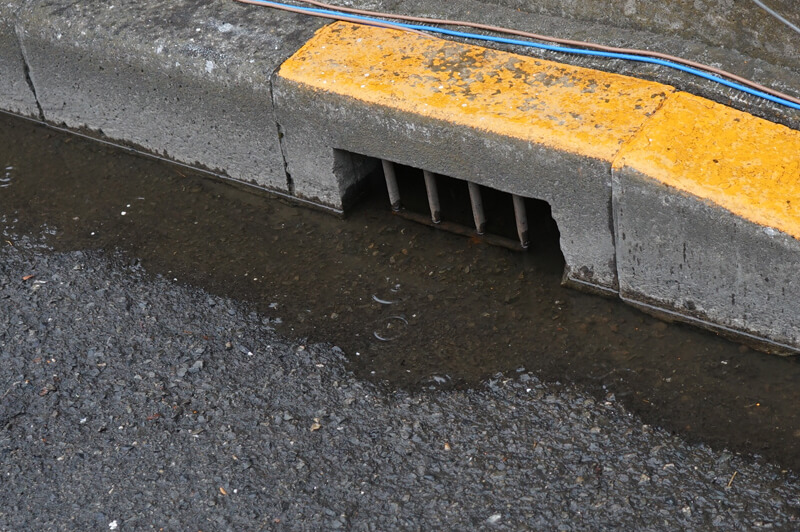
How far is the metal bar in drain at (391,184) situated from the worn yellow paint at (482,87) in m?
0.38

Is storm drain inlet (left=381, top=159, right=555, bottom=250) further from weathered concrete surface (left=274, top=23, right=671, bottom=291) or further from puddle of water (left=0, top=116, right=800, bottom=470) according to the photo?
weathered concrete surface (left=274, top=23, right=671, bottom=291)

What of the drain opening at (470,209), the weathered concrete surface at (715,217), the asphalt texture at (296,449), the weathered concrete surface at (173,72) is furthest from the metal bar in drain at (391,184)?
the weathered concrete surface at (715,217)

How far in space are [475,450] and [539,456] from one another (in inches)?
7.4

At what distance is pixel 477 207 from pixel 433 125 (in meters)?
0.43

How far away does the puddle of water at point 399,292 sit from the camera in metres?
2.95

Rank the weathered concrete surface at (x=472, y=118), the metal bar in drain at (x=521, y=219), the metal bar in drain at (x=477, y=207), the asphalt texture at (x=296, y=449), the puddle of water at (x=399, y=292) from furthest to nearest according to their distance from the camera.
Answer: the metal bar in drain at (x=477, y=207), the metal bar in drain at (x=521, y=219), the weathered concrete surface at (x=472, y=118), the puddle of water at (x=399, y=292), the asphalt texture at (x=296, y=449)

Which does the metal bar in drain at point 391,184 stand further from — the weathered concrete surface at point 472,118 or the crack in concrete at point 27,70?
the crack in concrete at point 27,70

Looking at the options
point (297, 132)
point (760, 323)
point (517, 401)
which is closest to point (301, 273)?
point (297, 132)

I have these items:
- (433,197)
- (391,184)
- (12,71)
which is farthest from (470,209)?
(12,71)

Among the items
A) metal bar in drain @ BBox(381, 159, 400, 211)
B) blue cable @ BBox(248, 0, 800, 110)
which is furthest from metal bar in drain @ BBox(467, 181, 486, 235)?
blue cable @ BBox(248, 0, 800, 110)

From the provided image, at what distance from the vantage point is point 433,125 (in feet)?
10.9

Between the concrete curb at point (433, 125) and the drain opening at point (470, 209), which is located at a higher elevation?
the concrete curb at point (433, 125)

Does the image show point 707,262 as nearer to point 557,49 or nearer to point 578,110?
point 578,110

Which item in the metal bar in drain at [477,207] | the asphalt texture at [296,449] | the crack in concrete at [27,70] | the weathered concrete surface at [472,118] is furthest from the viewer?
the crack in concrete at [27,70]
